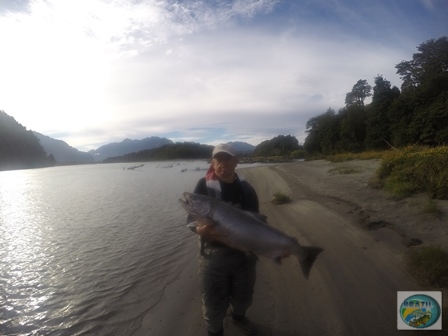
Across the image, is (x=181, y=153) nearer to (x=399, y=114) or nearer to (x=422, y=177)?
(x=399, y=114)

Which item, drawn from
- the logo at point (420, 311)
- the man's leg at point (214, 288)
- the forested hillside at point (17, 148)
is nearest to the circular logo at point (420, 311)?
the logo at point (420, 311)

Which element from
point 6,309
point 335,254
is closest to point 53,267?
point 6,309

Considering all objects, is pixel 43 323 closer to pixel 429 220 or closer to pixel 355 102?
pixel 429 220

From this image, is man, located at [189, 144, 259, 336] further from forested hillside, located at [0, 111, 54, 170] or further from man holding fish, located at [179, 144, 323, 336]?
forested hillside, located at [0, 111, 54, 170]

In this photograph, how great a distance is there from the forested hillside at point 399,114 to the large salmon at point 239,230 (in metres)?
32.1

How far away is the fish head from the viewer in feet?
11.1

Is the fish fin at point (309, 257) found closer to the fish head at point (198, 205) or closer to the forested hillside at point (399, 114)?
the fish head at point (198, 205)

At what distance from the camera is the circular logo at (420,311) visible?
3.86 meters

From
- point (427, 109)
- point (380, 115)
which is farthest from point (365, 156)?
point (380, 115)

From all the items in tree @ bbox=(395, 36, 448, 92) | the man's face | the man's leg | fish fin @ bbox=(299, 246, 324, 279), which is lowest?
the man's leg

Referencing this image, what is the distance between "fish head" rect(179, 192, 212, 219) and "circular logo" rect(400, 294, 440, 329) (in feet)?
10.4

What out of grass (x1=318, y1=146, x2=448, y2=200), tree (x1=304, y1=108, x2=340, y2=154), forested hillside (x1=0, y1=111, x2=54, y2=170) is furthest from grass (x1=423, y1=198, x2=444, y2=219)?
forested hillside (x1=0, y1=111, x2=54, y2=170)

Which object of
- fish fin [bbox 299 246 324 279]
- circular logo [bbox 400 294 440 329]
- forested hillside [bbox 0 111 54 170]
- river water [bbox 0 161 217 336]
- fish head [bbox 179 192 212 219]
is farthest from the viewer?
forested hillside [bbox 0 111 54 170]

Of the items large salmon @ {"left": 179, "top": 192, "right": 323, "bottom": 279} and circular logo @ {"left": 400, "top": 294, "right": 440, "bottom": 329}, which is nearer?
large salmon @ {"left": 179, "top": 192, "right": 323, "bottom": 279}
